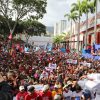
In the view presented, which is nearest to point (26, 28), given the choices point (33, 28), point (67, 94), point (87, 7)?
point (33, 28)

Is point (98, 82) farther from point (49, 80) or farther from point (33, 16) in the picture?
point (33, 16)

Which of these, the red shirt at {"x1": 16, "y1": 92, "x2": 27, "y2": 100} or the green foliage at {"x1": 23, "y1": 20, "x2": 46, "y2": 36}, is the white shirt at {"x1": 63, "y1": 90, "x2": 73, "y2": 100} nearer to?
the red shirt at {"x1": 16, "y1": 92, "x2": 27, "y2": 100}

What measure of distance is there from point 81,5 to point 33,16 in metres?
17.6

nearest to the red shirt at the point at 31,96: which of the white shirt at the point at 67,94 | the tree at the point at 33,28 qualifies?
the white shirt at the point at 67,94

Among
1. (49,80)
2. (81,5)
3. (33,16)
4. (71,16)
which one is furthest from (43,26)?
(49,80)

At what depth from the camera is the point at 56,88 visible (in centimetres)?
1205

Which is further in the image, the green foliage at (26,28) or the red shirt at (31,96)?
the green foliage at (26,28)

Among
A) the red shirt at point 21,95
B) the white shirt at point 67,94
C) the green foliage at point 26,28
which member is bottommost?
the white shirt at point 67,94

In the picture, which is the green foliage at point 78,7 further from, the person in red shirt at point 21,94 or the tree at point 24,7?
the person in red shirt at point 21,94

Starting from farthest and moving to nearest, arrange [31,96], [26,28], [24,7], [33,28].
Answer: [33,28] → [26,28] → [24,7] → [31,96]

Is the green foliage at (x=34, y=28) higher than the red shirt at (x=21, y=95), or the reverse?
the green foliage at (x=34, y=28)

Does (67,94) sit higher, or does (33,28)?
(33,28)

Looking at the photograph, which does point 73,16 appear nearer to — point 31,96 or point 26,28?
point 26,28

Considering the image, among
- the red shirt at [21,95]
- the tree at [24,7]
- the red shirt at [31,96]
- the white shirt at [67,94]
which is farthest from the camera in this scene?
the tree at [24,7]
